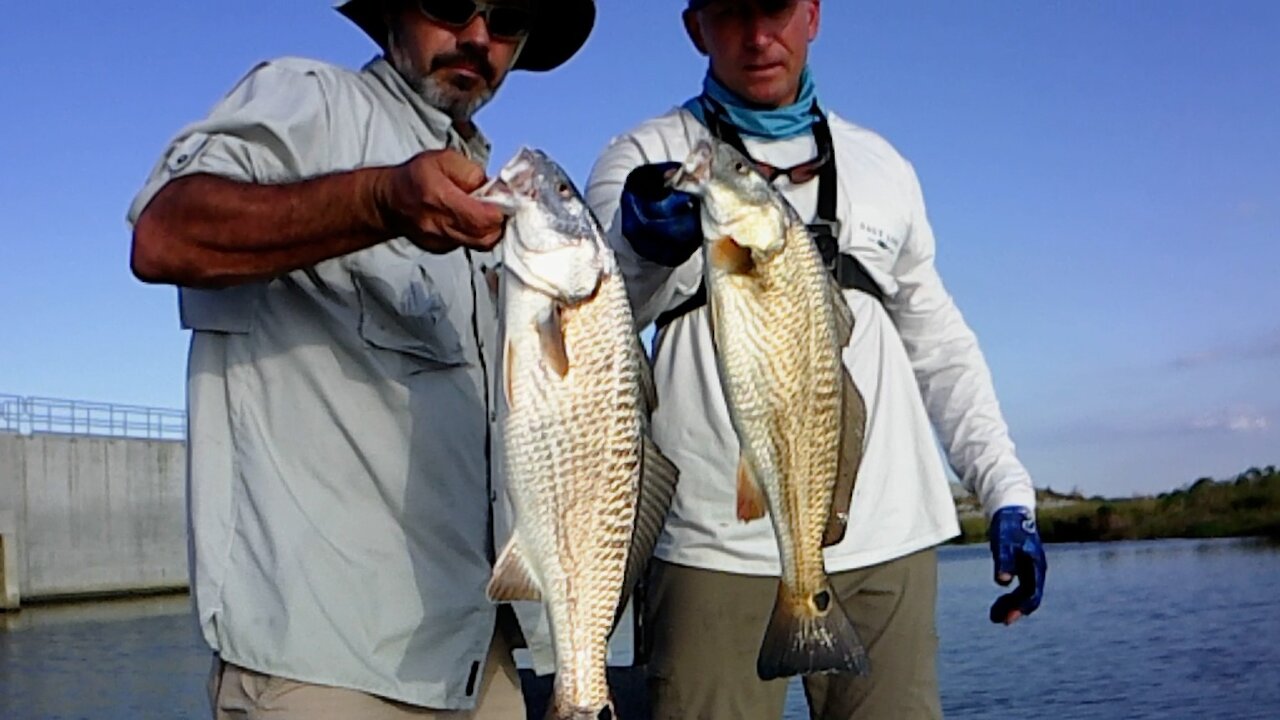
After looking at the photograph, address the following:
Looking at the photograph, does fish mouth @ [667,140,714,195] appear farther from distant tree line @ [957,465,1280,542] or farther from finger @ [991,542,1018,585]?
distant tree line @ [957,465,1280,542]

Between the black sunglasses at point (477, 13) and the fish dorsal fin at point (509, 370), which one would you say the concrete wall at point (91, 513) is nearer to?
the black sunglasses at point (477, 13)

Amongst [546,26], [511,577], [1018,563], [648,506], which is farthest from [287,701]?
[1018,563]

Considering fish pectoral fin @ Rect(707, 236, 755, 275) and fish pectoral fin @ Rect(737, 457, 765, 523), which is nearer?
fish pectoral fin @ Rect(707, 236, 755, 275)

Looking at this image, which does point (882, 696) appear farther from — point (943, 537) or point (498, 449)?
point (498, 449)

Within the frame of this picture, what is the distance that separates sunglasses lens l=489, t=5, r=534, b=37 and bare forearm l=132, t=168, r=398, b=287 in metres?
1.05

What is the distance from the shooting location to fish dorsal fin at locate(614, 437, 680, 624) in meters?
3.09

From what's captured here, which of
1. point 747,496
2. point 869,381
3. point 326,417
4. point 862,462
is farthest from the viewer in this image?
point 869,381

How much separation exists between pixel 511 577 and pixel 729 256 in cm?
97

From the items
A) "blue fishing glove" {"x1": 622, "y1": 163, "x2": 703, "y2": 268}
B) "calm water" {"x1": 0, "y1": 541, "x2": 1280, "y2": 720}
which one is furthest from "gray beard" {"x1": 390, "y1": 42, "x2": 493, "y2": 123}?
"calm water" {"x1": 0, "y1": 541, "x2": 1280, "y2": 720}

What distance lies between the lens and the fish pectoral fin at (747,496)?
3.52 m

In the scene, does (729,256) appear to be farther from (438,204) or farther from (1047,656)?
(1047,656)

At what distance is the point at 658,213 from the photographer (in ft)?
11.3

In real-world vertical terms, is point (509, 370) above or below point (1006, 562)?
above

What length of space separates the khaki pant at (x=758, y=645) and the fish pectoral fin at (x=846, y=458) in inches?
21.9
